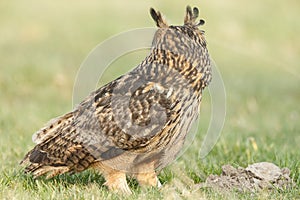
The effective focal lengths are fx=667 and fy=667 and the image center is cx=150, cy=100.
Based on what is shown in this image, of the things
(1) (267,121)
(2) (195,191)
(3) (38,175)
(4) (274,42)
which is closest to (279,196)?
(2) (195,191)

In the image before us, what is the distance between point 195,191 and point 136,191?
1.86ft

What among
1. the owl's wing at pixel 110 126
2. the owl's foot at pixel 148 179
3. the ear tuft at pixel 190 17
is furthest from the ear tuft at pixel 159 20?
the owl's foot at pixel 148 179

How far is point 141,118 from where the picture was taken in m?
5.41

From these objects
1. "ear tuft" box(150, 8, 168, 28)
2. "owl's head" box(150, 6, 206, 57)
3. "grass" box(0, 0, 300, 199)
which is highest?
"ear tuft" box(150, 8, 168, 28)

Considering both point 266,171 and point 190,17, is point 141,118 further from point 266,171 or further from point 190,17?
point 266,171

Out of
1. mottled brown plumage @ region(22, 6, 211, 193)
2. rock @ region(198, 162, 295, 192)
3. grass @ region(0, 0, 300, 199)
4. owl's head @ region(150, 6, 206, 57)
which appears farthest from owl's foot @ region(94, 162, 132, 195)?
owl's head @ region(150, 6, 206, 57)

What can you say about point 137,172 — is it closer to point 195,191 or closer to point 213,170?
point 195,191

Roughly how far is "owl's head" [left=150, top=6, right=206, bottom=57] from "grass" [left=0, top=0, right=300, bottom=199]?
1162mm

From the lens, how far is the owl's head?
558 centimetres

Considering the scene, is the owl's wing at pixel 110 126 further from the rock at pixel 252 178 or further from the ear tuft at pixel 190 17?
the rock at pixel 252 178

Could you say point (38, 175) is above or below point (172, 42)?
below

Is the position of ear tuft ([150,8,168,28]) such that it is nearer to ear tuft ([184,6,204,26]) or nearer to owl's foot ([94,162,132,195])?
ear tuft ([184,6,204,26])

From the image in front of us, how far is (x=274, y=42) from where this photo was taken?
1759cm

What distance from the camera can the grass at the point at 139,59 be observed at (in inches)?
238
